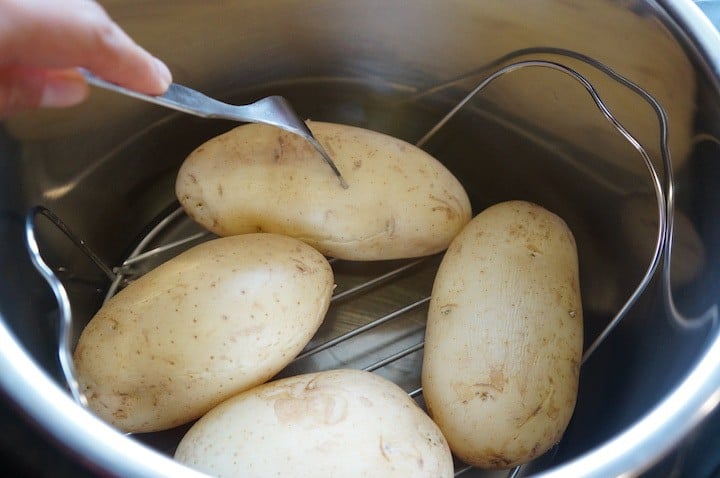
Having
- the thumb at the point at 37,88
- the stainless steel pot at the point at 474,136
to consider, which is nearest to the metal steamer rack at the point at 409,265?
the stainless steel pot at the point at 474,136

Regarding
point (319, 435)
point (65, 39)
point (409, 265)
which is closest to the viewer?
point (65, 39)

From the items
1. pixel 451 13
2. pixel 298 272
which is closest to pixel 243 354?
pixel 298 272

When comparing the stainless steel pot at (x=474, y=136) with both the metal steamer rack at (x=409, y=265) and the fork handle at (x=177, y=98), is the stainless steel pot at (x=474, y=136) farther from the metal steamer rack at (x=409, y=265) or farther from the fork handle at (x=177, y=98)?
the fork handle at (x=177, y=98)

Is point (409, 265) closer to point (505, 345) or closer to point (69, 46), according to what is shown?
point (505, 345)

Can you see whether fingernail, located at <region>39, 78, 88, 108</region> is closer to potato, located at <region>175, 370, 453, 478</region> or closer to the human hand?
the human hand

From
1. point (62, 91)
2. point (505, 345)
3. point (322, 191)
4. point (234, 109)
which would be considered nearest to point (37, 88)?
point (62, 91)

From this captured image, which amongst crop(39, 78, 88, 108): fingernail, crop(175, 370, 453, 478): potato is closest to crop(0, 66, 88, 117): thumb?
crop(39, 78, 88, 108): fingernail
